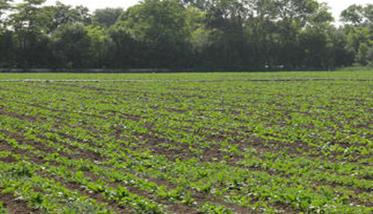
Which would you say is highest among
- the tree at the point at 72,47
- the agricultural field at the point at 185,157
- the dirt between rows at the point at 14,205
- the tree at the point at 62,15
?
the tree at the point at 62,15

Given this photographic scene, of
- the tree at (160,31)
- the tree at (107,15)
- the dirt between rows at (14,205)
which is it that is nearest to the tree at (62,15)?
the tree at (160,31)

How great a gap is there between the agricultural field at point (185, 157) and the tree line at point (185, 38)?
53917mm

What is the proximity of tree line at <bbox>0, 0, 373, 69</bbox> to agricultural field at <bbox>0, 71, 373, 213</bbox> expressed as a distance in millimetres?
53917

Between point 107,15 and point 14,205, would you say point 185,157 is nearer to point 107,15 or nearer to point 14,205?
point 14,205

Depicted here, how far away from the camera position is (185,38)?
9088 cm

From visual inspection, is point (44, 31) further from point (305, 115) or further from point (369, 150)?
point (369, 150)

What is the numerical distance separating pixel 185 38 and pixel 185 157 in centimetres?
7731

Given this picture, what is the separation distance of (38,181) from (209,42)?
8257 centimetres

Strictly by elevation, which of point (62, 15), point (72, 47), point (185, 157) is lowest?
point (185, 157)

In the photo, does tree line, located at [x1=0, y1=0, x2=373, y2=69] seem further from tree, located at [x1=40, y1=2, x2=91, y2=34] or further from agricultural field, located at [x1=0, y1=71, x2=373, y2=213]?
agricultural field, located at [x1=0, y1=71, x2=373, y2=213]

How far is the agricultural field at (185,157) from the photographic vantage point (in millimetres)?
10039

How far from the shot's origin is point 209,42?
9244 centimetres

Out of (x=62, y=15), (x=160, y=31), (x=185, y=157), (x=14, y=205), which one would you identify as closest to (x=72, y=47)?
(x=160, y=31)

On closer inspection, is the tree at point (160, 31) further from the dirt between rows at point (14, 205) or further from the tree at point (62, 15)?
the dirt between rows at point (14, 205)
